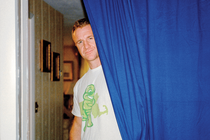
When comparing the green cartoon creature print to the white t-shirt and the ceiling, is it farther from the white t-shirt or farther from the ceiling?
the ceiling

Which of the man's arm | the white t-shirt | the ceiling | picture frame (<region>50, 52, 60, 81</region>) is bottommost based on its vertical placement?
the man's arm

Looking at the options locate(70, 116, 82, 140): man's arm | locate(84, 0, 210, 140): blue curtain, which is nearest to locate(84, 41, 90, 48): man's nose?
locate(84, 0, 210, 140): blue curtain

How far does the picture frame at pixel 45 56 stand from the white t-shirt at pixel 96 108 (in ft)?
4.10

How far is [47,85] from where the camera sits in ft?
8.34

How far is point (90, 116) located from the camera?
1.07m

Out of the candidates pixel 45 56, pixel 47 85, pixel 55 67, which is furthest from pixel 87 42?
pixel 55 67

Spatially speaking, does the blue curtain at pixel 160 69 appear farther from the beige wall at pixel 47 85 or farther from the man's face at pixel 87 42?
the beige wall at pixel 47 85

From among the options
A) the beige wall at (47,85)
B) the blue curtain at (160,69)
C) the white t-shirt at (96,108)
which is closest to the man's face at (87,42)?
the white t-shirt at (96,108)

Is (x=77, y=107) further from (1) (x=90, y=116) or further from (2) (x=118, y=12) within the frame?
(2) (x=118, y=12)

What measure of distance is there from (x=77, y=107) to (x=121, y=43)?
74 centimetres

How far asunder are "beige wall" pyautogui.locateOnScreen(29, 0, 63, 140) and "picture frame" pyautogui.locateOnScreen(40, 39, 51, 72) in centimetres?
5

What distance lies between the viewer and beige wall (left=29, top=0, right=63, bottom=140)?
2260 mm

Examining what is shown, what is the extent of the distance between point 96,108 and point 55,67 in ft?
6.40

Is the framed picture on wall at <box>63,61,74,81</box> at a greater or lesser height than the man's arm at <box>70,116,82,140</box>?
greater
